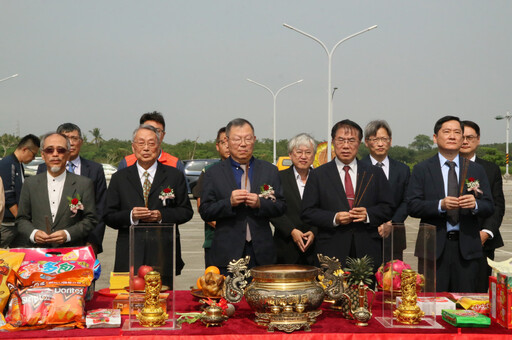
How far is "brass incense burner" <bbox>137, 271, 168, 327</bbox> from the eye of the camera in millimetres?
2684

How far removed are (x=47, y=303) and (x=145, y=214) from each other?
1.38 m

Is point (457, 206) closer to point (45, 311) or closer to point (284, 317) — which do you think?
point (284, 317)

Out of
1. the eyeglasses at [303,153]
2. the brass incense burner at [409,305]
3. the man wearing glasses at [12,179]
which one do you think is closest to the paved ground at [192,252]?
the brass incense burner at [409,305]

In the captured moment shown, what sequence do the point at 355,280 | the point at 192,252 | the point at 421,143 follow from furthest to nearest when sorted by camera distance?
Result: the point at 421,143 < the point at 192,252 < the point at 355,280

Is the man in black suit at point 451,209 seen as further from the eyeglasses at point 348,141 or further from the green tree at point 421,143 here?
the green tree at point 421,143

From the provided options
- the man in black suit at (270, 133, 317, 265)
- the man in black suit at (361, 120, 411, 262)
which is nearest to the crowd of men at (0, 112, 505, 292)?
the man in black suit at (270, 133, 317, 265)

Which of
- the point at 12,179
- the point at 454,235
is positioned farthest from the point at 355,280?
the point at 12,179

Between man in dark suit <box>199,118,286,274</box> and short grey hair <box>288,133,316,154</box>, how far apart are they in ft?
3.45

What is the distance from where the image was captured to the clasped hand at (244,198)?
3801mm

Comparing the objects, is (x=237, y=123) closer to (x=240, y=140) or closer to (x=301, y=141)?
(x=240, y=140)

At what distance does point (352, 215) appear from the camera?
392 cm

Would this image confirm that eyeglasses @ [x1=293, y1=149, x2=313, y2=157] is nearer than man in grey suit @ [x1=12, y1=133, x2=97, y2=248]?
No

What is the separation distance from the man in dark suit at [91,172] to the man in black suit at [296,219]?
141 centimetres

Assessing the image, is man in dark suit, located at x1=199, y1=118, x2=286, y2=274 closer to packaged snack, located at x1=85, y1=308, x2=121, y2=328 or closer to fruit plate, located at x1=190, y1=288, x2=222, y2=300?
fruit plate, located at x1=190, y1=288, x2=222, y2=300
